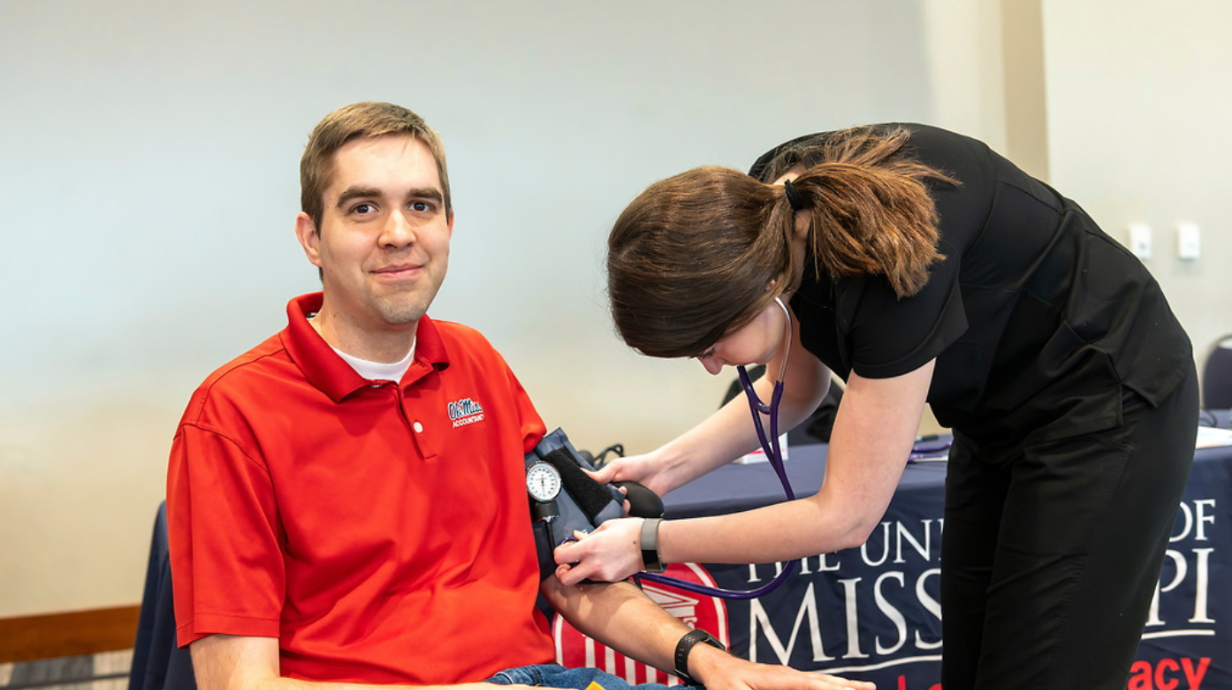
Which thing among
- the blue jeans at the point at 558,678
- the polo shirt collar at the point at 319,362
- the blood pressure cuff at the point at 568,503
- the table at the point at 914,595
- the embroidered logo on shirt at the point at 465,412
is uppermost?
the polo shirt collar at the point at 319,362

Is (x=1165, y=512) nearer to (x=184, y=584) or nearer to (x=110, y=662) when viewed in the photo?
(x=184, y=584)

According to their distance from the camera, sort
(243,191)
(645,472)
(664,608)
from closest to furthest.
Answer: (645,472) → (664,608) → (243,191)

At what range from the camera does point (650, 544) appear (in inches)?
56.5

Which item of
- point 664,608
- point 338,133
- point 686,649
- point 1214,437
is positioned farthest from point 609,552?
point 1214,437

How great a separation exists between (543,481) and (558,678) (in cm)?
33

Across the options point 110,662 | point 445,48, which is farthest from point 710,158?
point 110,662

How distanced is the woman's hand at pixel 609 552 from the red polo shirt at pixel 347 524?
0.33 ft

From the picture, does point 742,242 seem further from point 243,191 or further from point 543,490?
point 243,191

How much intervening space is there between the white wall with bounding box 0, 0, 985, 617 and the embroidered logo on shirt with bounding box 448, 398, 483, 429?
6.61ft

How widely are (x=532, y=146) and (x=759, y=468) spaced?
1.72 metres

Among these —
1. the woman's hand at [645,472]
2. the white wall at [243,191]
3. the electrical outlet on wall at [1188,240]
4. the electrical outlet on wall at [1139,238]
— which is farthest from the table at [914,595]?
the electrical outlet on wall at [1188,240]

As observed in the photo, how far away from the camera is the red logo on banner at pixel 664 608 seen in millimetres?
2045

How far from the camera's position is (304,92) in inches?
134

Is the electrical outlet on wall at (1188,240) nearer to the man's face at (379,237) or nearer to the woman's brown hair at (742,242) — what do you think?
the woman's brown hair at (742,242)
